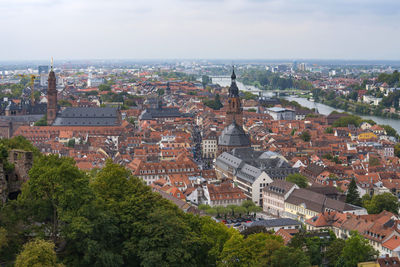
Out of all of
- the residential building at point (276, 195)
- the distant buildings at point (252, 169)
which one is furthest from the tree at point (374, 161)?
the residential building at point (276, 195)

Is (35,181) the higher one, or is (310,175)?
(35,181)

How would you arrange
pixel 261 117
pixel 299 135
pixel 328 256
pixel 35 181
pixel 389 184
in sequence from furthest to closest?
1. pixel 261 117
2. pixel 299 135
3. pixel 389 184
4. pixel 328 256
5. pixel 35 181

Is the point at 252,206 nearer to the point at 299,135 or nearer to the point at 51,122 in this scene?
the point at 299,135

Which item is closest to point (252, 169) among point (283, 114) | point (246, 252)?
point (246, 252)

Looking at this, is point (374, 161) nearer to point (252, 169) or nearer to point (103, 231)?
point (252, 169)

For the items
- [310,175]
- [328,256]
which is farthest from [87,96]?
[328,256]

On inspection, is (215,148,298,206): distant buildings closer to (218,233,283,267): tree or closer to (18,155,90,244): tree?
(218,233,283,267): tree
